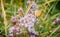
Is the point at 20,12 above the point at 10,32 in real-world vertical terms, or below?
above

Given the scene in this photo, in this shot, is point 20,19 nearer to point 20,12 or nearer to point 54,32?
point 20,12

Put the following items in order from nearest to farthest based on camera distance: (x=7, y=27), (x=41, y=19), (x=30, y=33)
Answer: (x=30, y=33)
(x=7, y=27)
(x=41, y=19)

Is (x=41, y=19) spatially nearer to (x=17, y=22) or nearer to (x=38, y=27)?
(x=38, y=27)

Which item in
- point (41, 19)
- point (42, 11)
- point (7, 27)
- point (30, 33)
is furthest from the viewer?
point (42, 11)

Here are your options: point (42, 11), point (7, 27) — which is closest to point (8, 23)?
point (7, 27)

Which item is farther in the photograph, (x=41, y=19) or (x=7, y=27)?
(x=41, y=19)

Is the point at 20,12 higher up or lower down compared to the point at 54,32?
higher up

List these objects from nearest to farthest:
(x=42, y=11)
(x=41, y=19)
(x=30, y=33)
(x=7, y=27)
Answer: (x=30, y=33) → (x=7, y=27) → (x=41, y=19) → (x=42, y=11)

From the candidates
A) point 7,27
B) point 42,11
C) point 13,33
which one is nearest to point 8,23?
point 7,27

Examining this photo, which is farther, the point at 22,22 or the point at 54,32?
the point at 54,32
